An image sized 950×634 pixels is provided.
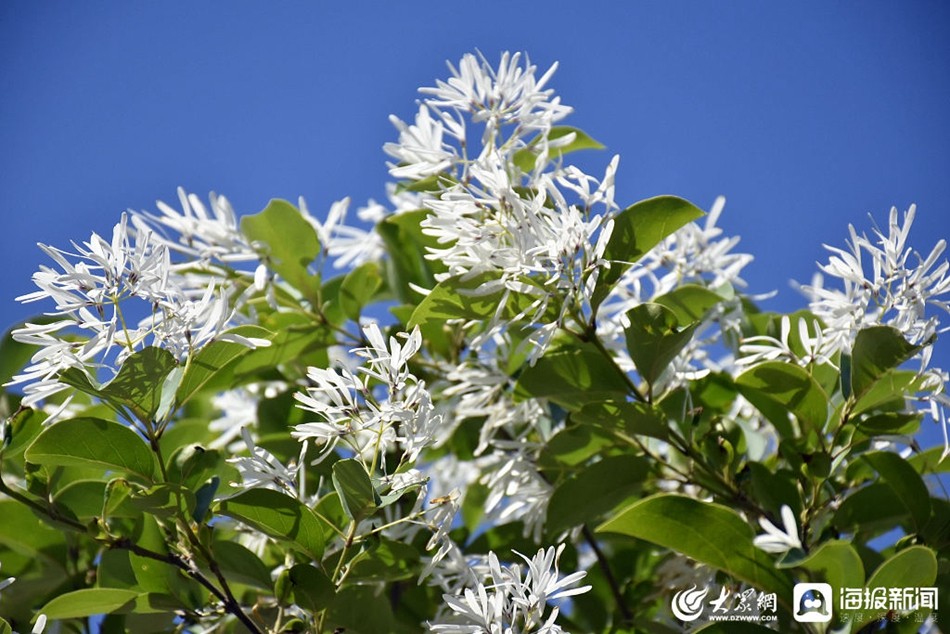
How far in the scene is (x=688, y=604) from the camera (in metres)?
1.46

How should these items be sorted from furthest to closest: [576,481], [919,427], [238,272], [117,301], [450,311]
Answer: [238,272], [919,427], [576,481], [450,311], [117,301]

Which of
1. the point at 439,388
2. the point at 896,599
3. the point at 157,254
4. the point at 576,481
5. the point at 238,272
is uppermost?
the point at 238,272

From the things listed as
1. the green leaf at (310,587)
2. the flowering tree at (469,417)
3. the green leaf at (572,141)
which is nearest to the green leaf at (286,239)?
the flowering tree at (469,417)

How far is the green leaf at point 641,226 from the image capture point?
1349 mm

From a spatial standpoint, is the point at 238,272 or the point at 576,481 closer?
the point at 576,481

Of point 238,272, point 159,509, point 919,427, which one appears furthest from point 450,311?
point 919,427

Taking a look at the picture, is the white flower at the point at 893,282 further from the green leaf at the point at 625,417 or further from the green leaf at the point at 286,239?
the green leaf at the point at 286,239

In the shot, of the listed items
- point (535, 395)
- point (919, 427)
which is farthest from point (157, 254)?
point (919, 427)

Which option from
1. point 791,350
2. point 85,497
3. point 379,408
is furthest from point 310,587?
point 791,350

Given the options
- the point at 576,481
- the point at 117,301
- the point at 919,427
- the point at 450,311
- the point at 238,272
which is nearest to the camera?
the point at 117,301

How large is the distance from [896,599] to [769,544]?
172mm

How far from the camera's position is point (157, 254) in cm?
114

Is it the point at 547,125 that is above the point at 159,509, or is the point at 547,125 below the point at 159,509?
above

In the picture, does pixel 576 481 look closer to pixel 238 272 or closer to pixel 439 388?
pixel 439 388
